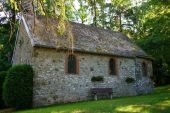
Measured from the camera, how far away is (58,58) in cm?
2080

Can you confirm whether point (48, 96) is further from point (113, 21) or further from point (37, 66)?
point (113, 21)

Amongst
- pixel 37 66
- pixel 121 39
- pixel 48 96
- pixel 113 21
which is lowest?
pixel 48 96

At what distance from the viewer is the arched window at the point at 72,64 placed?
21.5 metres

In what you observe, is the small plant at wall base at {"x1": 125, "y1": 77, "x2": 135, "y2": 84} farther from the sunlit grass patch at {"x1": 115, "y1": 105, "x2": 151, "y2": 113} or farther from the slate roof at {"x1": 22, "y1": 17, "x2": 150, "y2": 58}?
the sunlit grass patch at {"x1": 115, "y1": 105, "x2": 151, "y2": 113}

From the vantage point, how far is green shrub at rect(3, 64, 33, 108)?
60.6ft

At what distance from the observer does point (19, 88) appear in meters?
18.5

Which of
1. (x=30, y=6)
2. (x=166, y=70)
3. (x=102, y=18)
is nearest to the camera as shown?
(x=30, y=6)

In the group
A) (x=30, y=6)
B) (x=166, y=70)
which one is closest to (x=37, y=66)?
(x=30, y=6)

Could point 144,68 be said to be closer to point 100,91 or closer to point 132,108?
point 100,91

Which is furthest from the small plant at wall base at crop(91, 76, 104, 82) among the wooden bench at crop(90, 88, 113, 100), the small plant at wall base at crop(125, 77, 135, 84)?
the small plant at wall base at crop(125, 77, 135, 84)

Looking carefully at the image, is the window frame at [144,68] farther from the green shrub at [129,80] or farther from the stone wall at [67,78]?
the stone wall at [67,78]

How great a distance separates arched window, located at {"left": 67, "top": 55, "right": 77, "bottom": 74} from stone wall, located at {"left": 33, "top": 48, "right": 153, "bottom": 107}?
14.1 inches

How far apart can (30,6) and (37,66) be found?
1394 centimetres

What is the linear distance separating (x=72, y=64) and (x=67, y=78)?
131 cm
